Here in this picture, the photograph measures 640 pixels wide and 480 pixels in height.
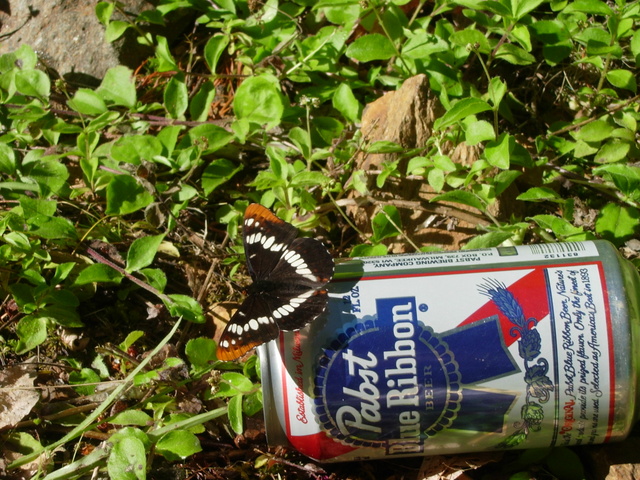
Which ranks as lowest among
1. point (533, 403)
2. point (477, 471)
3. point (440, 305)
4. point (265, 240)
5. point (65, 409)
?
point (477, 471)

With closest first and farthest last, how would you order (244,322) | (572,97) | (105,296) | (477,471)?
(244,322)
(477,471)
(105,296)
(572,97)

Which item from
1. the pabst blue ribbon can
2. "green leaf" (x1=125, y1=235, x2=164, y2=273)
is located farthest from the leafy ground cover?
the pabst blue ribbon can

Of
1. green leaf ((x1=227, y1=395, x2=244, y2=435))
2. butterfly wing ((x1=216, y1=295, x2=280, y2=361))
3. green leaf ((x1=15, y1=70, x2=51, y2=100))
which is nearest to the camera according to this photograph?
butterfly wing ((x1=216, y1=295, x2=280, y2=361))

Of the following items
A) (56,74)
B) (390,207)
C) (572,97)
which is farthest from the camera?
(56,74)

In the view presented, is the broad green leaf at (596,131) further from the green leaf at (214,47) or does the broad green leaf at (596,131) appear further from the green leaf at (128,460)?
the green leaf at (128,460)

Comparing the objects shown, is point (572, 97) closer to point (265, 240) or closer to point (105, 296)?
point (265, 240)

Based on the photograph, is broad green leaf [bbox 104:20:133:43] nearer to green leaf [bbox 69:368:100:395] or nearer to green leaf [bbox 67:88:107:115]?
green leaf [bbox 67:88:107:115]

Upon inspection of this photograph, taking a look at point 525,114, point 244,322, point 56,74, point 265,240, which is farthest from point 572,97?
point 56,74
